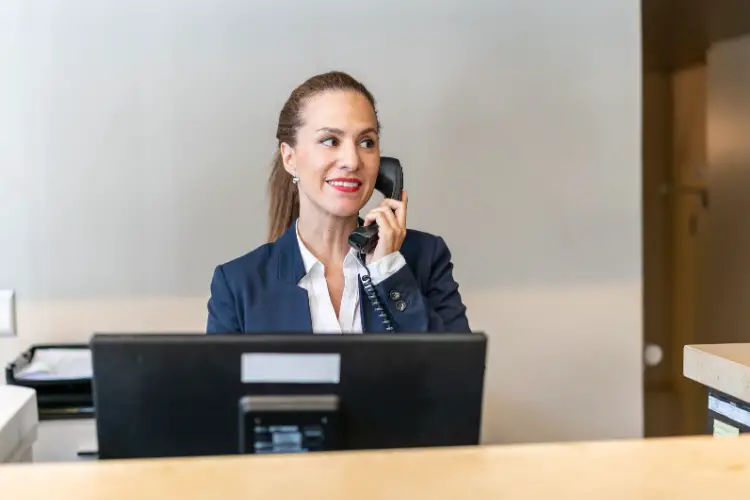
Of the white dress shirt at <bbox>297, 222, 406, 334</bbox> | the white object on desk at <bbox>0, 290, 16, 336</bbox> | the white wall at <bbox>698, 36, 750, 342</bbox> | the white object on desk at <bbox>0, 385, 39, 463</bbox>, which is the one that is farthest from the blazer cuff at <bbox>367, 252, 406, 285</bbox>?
the white wall at <bbox>698, 36, 750, 342</bbox>

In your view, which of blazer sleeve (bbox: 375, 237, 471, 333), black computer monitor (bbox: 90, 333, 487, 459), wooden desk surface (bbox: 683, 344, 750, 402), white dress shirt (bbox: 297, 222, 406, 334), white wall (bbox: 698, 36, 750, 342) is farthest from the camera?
white wall (bbox: 698, 36, 750, 342)

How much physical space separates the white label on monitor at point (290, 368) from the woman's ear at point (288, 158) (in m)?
1.15

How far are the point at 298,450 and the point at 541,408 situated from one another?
1667 millimetres

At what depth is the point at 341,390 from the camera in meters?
0.80

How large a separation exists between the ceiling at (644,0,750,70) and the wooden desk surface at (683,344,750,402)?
1972 mm

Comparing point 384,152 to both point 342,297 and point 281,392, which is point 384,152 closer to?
point 342,297

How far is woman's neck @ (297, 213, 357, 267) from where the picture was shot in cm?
179

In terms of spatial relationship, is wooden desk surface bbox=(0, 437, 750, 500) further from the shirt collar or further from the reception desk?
the shirt collar

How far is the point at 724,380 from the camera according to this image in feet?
3.56

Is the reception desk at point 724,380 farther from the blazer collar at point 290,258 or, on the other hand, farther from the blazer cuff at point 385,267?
the blazer collar at point 290,258

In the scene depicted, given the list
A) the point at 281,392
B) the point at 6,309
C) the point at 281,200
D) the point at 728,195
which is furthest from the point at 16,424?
the point at 728,195

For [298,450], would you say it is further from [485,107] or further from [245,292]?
[485,107]

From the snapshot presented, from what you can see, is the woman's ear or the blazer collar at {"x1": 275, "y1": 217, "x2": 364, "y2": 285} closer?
the blazer collar at {"x1": 275, "y1": 217, "x2": 364, "y2": 285}

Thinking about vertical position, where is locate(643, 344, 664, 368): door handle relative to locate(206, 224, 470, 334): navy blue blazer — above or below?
below
